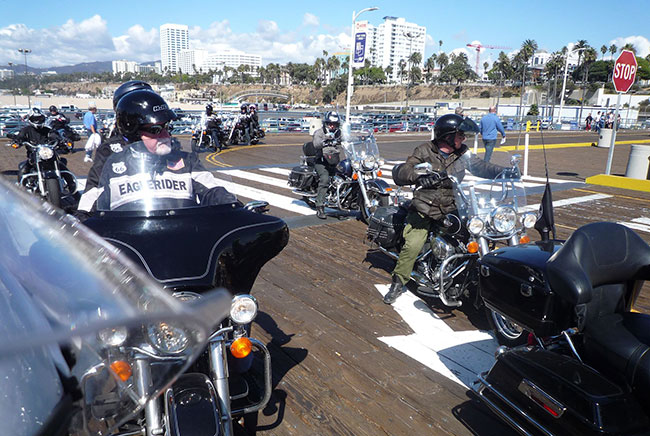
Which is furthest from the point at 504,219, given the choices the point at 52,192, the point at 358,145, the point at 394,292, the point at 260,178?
the point at 260,178

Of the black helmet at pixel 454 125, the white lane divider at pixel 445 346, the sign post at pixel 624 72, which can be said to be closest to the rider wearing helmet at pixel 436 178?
the black helmet at pixel 454 125

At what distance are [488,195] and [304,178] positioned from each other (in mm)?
4582

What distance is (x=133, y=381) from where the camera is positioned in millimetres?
1156

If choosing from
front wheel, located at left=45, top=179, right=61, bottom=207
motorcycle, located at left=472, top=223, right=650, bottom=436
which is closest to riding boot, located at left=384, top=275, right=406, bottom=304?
motorcycle, located at left=472, top=223, right=650, bottom=436

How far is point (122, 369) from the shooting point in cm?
111

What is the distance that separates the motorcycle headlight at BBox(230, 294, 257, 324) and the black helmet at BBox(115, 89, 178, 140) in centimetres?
149

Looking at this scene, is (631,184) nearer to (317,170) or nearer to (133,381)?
(317,170)

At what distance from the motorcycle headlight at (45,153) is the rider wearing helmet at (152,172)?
5.58 m

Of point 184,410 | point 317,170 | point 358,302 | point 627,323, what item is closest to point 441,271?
point 358,302

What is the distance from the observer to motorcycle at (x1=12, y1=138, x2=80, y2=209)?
7887mm

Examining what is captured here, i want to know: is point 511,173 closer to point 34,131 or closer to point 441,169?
point 441,169

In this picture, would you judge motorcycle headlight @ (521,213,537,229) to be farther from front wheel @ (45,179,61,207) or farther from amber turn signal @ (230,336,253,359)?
front wheel @ (45,179,61,207)

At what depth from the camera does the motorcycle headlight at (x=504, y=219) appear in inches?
154

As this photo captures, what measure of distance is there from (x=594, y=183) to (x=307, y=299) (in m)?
9.95
